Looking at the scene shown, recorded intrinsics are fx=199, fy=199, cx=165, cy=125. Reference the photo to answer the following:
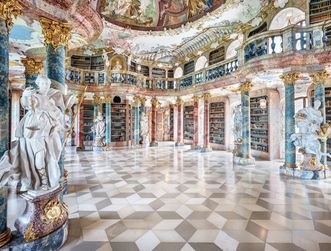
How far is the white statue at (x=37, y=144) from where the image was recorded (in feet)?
7.86

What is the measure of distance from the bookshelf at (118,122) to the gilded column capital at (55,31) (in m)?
9.62

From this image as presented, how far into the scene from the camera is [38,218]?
2451 mm

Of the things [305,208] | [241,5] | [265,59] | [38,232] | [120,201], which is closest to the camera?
[38,232]

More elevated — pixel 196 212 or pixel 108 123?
pixel 108 123

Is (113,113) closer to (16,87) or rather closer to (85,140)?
(85,140)

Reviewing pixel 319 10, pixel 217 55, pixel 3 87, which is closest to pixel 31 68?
pixel 3 87

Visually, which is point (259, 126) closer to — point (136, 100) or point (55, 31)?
point (136, 100)

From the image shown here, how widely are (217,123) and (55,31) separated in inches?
439

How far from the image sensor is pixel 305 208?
3869 mm

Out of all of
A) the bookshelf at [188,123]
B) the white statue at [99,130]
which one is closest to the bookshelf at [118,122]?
the white statue at [99,130]

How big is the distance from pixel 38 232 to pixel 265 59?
7.29 meters

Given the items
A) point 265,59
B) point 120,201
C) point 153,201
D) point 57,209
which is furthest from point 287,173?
point 57,209

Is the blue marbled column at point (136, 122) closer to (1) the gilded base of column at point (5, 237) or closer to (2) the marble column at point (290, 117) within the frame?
(2) the marble column at point (290, 117)

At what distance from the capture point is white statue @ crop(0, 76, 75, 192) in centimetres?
240
